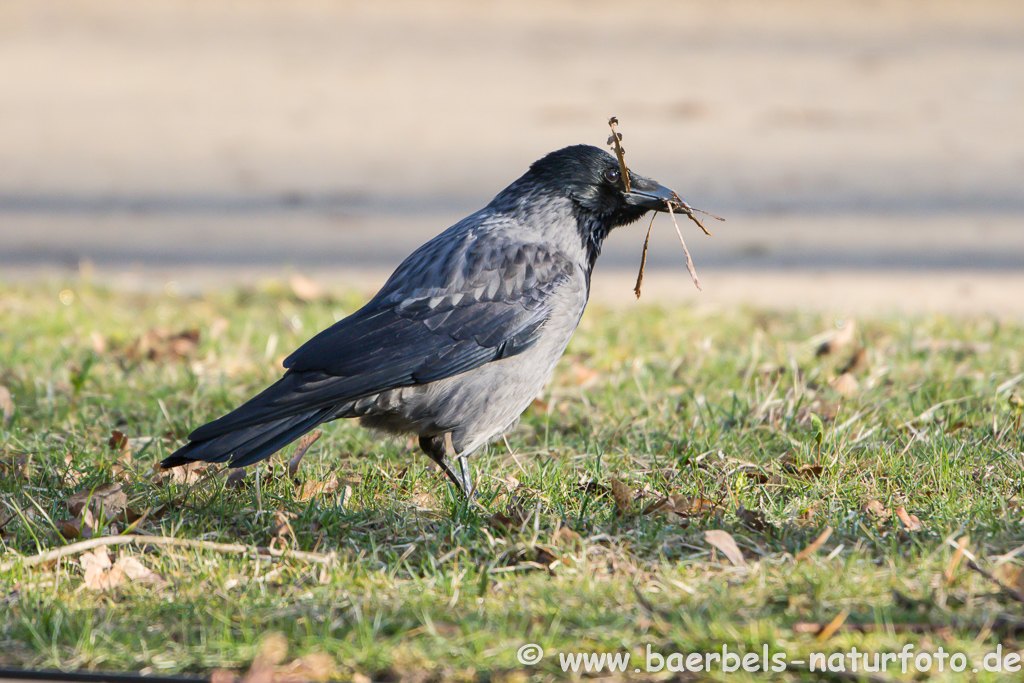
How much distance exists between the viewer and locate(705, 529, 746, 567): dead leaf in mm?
3082

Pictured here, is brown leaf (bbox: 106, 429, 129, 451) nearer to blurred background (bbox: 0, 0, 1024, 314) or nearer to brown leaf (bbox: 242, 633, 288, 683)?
brown leaf (bbox: 242, 633, 288, 683)

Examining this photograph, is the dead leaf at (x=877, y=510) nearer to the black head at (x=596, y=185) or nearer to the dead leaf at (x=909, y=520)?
the dead leaf at (x=909, y=520)

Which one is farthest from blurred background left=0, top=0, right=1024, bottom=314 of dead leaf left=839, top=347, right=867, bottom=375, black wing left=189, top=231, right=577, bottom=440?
black wing left=189, top=231, right=577, bottom=440

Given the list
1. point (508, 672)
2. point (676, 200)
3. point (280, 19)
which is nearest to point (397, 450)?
point (676, 200)

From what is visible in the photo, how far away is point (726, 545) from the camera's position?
3.12 m

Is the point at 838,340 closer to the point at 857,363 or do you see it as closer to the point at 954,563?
the point at 857,363

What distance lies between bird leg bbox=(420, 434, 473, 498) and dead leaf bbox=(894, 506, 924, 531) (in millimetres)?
1450

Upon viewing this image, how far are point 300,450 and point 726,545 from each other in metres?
1.78

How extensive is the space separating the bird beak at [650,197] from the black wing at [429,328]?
0.40 meters

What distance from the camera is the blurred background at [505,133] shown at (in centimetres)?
814

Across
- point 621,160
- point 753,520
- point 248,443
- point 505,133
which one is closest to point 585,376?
point 621,160

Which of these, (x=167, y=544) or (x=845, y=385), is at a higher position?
(x=845, y=385)

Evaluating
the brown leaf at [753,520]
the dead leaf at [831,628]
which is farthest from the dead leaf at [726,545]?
the dead leaf at [831,628]

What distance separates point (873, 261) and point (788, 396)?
3767 millimetres
